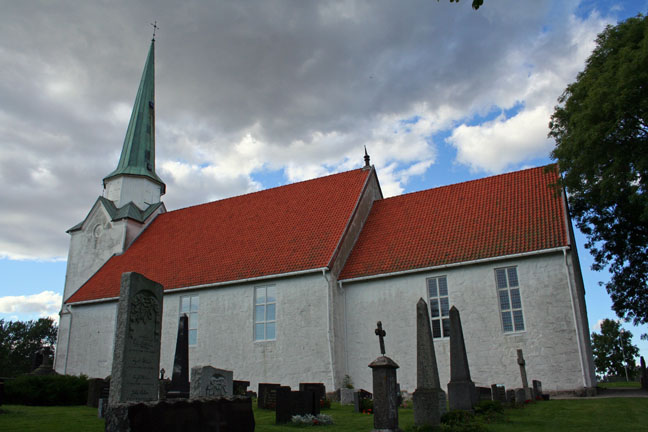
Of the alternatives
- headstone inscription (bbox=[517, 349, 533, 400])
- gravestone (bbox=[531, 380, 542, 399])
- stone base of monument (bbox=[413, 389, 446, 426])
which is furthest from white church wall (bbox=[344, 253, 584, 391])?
stone base of monument (bbox=[413, 389, 446, 426])

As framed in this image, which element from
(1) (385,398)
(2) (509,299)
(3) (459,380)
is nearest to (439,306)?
(2) (509,299)

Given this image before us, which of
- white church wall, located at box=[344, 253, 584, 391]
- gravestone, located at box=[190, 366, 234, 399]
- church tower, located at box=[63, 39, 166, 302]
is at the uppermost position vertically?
church tower, located at box=[63, 39, 166, 302]

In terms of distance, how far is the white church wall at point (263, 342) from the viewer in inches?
681

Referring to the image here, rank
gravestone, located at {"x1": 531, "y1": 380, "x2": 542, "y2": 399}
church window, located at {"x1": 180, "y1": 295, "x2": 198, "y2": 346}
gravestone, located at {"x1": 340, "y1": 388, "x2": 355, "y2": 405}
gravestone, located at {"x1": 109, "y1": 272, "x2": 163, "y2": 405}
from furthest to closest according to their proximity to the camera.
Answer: church window, located at {"x1": 180, "y1": 295, "x2": 198, "y2": 346} → gravestone, located at {"x1": 340, "y1": 388, "x2": 355, "y2": 405} → gravestone, located at {"x1": 531, "y1": 380, "x2": 542, "y2": 399} → gravestone, located at {"x1": 109, "y1": 272, "x2": 163, "y2": 405}

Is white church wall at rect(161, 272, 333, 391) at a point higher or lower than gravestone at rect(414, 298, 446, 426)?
higher

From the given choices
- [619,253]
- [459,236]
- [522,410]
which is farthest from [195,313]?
[619,253]

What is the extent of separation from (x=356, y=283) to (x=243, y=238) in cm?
610

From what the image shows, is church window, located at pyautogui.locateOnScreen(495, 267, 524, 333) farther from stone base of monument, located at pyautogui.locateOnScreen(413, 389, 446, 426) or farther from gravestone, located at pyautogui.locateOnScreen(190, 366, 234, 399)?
gravestone, located at pyautogui.locateOnScreen(190, 366, 234, 399)

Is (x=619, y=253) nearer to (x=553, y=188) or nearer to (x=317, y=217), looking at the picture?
(x=553, y=188)

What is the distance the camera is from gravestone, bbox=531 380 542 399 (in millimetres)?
13476

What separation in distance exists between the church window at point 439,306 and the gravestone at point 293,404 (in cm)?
672

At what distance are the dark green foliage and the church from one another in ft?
16.3

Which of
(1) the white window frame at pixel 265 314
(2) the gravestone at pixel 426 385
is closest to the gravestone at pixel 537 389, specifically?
(2) the gravestone at pixel 426 385

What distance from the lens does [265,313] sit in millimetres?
18688
